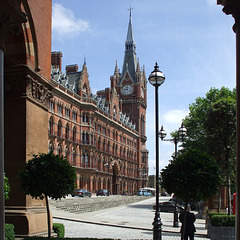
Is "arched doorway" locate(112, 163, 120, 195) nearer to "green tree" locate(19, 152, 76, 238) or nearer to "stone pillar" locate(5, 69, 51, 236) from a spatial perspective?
"stone pillar" locate(5, 69, 51, 236)

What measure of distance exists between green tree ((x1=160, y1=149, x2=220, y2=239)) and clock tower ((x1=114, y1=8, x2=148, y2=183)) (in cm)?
9777

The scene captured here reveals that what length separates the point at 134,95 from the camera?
10925 cm

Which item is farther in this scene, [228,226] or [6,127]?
[228,226]

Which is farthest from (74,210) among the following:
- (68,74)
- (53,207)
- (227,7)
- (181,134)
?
(68,74)

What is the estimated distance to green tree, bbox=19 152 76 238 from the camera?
34.7 feet

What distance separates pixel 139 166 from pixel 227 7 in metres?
103

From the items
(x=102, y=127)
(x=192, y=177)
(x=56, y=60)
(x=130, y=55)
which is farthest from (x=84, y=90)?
(x=192, y=177)

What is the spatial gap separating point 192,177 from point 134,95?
3899 inches

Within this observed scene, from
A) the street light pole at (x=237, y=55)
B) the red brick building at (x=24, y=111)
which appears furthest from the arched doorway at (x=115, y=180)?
the street light pole at (x=237, y=55)

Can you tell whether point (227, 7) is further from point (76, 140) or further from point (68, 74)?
point (68, 74)

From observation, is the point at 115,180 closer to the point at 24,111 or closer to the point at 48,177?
the point at 24,111

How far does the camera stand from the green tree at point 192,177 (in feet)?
34.6

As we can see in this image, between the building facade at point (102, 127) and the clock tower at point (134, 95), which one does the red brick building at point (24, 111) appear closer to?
the building facade at point (102, 127)

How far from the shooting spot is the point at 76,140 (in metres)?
63.8
